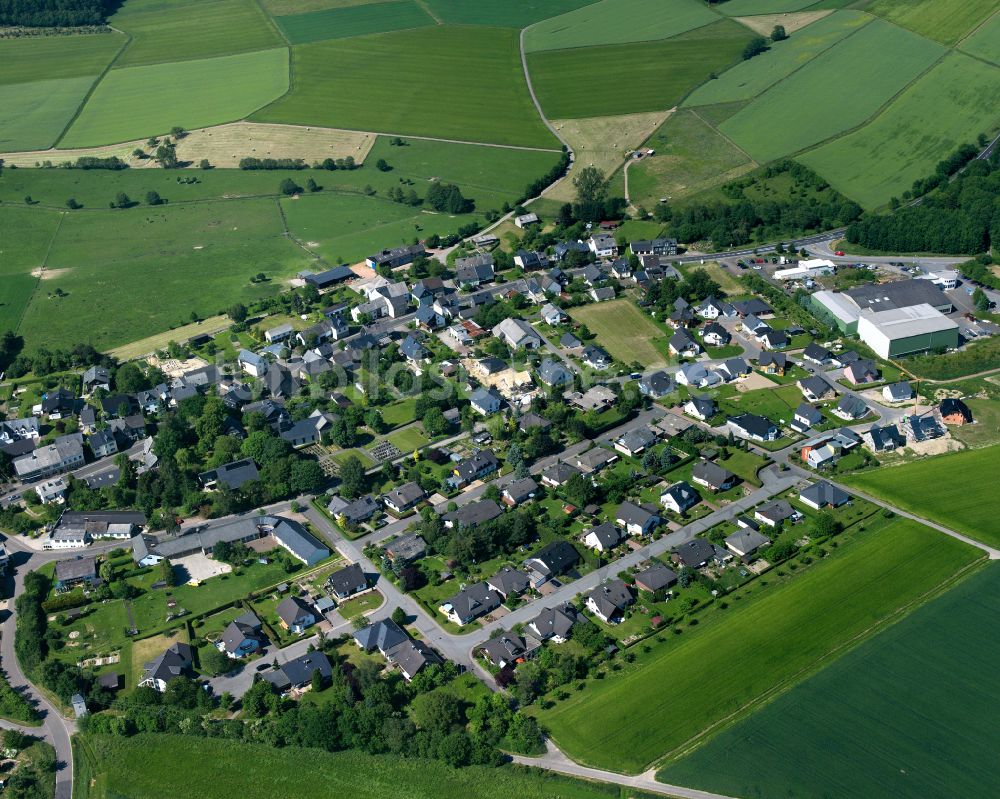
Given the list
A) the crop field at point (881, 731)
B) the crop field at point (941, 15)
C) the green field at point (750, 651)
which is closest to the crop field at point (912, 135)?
the crop field at point (941, 15)

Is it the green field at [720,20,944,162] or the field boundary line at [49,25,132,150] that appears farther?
the field boundary line at [49,25,132,150]

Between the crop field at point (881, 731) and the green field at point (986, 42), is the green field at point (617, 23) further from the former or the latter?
the crop field at point (881, 731)

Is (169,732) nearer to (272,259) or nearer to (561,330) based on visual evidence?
(561,330)

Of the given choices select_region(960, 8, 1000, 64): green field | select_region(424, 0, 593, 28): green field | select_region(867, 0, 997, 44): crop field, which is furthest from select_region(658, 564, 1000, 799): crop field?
select_region(424, 0, 593, 28): green field

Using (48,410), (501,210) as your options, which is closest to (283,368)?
(48,410)

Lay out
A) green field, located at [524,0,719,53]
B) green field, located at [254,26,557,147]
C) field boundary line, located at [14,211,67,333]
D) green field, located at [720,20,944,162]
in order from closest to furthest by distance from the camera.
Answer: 1. field boundary line, located at [14,211,67,333]
2. green field, located at [720,20,944,162]
3. green field, located at [254,26,557,147]
4. green field, located at [524,0,719,53]

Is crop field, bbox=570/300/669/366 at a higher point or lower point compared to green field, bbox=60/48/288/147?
lower

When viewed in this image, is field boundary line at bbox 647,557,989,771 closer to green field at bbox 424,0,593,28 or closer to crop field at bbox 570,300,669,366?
crop field at bbox 570,300,669,366
